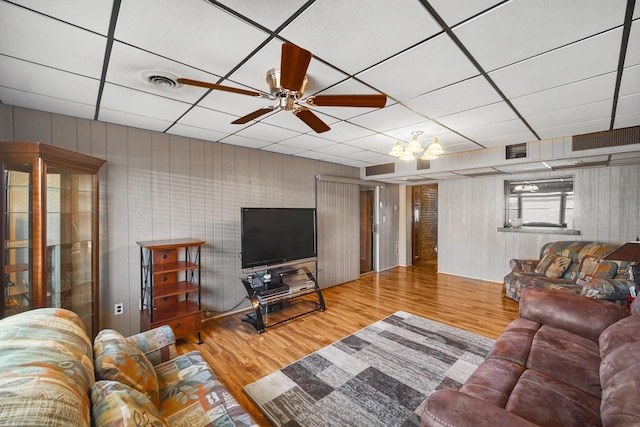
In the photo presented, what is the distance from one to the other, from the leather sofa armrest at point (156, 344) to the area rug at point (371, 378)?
76cm

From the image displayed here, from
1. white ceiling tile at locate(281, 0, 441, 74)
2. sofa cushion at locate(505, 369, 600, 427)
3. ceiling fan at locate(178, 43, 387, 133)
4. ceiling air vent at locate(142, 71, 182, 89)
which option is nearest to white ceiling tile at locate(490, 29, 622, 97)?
white ceiling tile at locate(281, 0, 441, 74)

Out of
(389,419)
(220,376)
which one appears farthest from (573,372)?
(220,376)

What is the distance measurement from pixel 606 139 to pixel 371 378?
3.88 meters

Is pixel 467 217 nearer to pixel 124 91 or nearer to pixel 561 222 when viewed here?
pixel 561 222

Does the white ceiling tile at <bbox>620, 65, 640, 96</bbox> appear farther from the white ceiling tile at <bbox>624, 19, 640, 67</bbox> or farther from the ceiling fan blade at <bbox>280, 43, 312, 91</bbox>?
the ceiling fan blade at <bbox>280, 43, 312, 91</bbox>

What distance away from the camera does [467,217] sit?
5812 millimetres

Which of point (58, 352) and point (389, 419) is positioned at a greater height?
point (58, 352)

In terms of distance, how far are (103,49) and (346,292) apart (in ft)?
14.6

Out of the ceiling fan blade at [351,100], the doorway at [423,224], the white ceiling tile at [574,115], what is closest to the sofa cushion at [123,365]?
the ceiling fan blade at [351,100]

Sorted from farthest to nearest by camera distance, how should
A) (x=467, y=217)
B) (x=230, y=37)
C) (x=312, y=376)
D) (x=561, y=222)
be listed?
(x=467, y=217), (x=561, y=222), (x=312, y=376), (x=230, y=37)

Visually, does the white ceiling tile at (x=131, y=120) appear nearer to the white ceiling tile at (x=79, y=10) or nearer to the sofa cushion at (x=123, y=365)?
the white ceiling tile at (x=79, y=10)

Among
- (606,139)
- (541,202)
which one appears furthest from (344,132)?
(541,202)

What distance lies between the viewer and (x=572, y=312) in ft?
6.99

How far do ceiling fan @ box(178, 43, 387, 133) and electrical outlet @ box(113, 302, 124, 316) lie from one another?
2556mm
